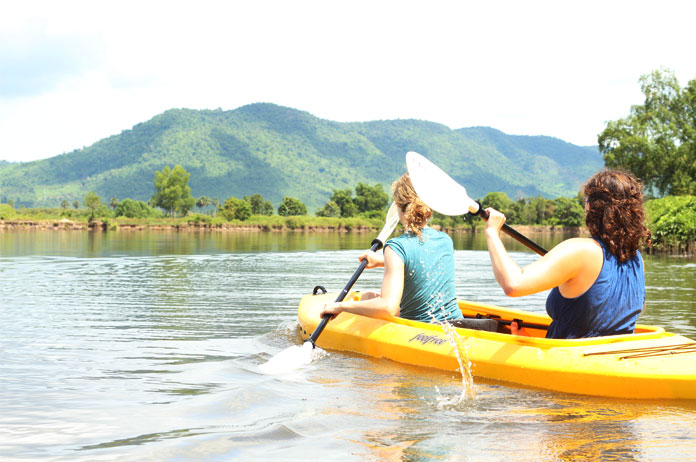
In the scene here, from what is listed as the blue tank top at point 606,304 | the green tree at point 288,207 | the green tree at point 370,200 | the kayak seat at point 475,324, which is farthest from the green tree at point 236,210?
the blue tank top at point 606,304

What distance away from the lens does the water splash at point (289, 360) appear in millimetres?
5594

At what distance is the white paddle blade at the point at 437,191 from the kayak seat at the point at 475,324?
3.70 ft

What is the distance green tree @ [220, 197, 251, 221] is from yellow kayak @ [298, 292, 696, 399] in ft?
288

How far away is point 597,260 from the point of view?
13.3ft

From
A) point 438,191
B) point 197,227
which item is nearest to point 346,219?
point 197,227

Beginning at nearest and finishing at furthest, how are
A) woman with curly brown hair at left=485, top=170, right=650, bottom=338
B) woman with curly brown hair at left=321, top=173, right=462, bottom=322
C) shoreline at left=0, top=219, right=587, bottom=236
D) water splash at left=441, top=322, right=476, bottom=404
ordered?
1. woman with curly brown hair at left=485, top=170, right=650, bottom=338
2. water splash at left=441, top=322, right=476, bottom=404
3. woman with curly brown hair at left=321, top=173, right=462, bottom=322
4. shoreline at left=0, top=219, right=587, bottom=236

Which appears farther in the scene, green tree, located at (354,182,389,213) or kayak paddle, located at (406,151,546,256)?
green tree, located at (354,182,389,213)

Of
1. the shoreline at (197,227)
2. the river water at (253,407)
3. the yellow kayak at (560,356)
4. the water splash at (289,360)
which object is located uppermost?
the shoreline at (197,227)

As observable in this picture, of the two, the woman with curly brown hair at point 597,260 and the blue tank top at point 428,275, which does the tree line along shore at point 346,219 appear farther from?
the woman with curly brown hair at point 597,260

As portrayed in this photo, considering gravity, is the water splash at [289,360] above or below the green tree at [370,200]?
below

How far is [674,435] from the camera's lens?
3.81m

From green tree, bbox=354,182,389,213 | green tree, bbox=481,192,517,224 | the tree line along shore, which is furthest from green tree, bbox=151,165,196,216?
green tree, bbox=481,192,517,224

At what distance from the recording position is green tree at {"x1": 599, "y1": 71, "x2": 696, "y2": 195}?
1475 inches

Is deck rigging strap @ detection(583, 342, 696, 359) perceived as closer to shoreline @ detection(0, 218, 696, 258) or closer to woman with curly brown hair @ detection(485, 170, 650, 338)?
woman with curly brown hair @ detection(485, 170, 650, 338)
